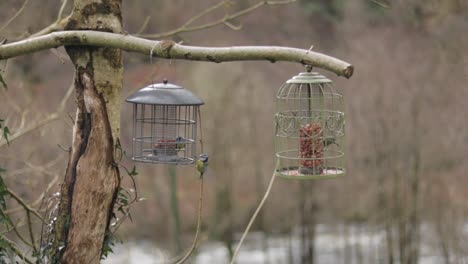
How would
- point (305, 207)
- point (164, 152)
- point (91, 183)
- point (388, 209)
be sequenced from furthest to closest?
point (305, 207)
point (388, 209)
point (164, 152)
point (91, 183)

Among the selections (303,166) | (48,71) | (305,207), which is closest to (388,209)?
(305,207)

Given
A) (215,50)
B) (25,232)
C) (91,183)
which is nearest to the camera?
(215,50)

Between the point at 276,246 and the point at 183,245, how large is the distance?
7.20ft

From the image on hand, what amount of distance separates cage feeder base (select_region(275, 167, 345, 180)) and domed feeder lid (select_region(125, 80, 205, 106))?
58 centimetres

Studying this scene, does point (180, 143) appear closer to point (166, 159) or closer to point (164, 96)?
point (166, 159)

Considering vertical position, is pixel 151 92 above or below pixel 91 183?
above

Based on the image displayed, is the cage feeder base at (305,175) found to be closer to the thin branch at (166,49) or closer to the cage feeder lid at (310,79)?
the cage feeder lid at (310,79)

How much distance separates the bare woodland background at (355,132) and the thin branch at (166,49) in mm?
8825

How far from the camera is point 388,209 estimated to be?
13195 millimetres

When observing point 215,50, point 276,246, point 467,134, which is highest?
point 467,134

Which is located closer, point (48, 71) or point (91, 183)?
point (91, 183)

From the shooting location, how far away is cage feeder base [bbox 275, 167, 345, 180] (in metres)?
3.44

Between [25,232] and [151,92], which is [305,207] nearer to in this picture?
[25,232]

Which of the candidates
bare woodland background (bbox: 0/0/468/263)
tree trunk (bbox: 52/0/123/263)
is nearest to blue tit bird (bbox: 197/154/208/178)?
tree trunk (bbox: 52/0/123/263)
